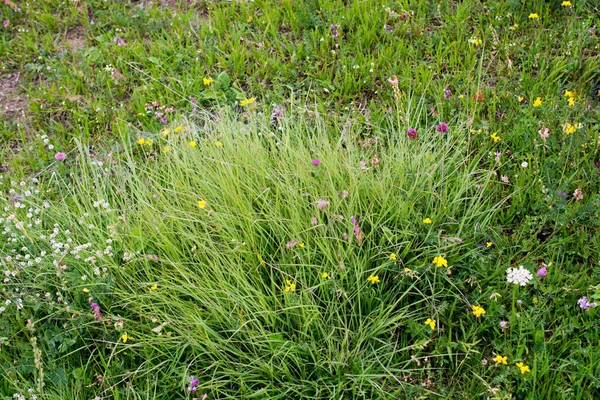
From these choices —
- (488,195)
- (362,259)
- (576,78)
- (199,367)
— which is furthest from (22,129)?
(576,78)

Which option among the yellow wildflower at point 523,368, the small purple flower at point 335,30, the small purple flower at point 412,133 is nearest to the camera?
the yellow wildflower at point 523,368

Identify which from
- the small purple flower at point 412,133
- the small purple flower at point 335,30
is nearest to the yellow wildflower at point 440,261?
the small purple flower at point 412,133

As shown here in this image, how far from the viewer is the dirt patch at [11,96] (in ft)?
14.2

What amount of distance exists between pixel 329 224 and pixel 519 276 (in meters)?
0.91

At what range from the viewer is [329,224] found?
2.79 meters

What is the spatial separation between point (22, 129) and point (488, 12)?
3498 mm

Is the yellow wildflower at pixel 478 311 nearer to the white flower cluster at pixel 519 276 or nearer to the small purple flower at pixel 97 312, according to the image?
the white flower cluster at pixel 519 276

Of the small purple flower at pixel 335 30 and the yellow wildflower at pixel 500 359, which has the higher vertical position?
the small purple flower at pixel 335 30

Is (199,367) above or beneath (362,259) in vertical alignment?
beneath

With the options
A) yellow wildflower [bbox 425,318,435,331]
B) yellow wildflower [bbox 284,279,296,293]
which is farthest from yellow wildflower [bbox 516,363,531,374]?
yellow wildflower [bbox 284,279,296,293]

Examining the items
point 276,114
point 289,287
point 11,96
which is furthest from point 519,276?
point 11,96

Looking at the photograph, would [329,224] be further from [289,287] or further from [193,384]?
[193,384]

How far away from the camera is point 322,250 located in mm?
2758

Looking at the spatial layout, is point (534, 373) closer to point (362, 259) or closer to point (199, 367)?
point (362, 259)
